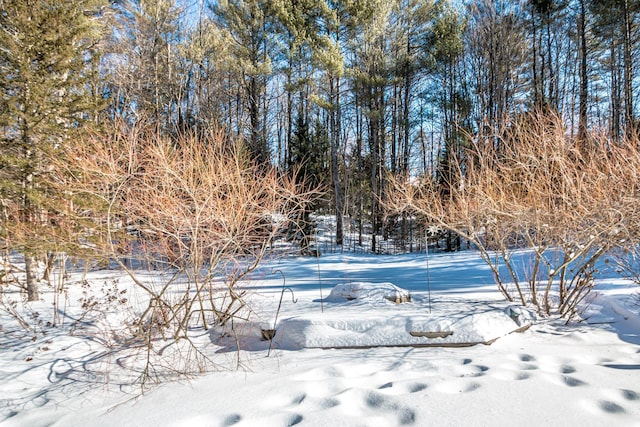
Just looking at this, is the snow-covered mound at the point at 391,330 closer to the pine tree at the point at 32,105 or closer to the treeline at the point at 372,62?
the pine tree at the point at 32,105

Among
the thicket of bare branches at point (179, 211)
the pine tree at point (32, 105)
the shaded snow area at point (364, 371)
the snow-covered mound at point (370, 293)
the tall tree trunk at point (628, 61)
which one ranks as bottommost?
the shaded snow area at point (364, 371)

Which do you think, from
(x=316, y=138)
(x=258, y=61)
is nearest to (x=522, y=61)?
(x=316, y=138)

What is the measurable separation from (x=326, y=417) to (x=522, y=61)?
18257 mm

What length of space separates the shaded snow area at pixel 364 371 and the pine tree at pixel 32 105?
5.03ft

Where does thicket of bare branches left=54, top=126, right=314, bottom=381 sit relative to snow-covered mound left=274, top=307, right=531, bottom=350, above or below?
above

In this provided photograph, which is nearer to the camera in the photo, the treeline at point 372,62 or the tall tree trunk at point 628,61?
the tall tree trunk at point 628,61

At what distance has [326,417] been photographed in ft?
7.16

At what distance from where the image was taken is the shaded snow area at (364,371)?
7.30 feet

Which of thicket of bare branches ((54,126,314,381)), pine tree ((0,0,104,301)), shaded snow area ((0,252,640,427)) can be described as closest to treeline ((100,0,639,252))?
pine tree ((0,0,104,301))

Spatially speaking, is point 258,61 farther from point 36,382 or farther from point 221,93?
point 36,382

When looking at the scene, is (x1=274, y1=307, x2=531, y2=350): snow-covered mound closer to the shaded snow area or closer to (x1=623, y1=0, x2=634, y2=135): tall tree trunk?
the shaded snow area

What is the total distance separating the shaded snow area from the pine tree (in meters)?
1.53

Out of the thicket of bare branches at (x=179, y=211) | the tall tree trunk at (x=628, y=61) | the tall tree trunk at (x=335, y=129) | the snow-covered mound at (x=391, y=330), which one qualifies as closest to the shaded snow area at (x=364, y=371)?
the snow-covered mound at (x=391, y=330)

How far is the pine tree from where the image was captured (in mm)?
4891
